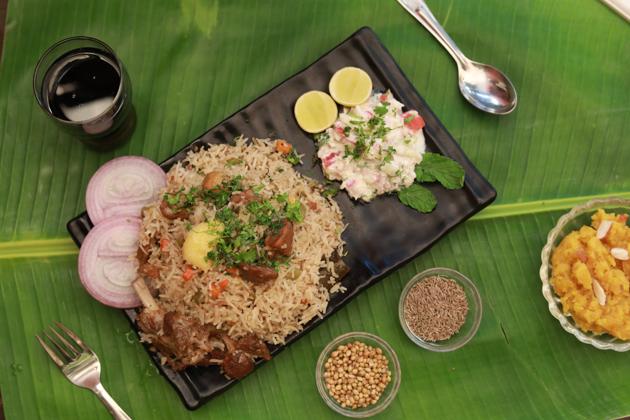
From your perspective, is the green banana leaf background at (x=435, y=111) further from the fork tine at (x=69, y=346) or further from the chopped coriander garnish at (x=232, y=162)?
the chopped coriander garnish at (x=232, y=162)

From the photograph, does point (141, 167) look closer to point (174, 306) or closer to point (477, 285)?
point (174, 306)

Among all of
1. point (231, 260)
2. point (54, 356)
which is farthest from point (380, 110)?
point (54, 356)

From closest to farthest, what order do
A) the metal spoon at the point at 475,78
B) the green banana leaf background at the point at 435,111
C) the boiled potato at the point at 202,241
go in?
the boiled potato at the point at 202,241 < the green banana leaf background at the point at 435,111 < the metal spoon at the point at 475,78

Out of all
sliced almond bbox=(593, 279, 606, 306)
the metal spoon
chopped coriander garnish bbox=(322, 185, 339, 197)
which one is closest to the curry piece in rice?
chopped coriander garnish bbox=(322, 185, 339, 197)

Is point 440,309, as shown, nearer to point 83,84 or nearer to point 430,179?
point 430,179

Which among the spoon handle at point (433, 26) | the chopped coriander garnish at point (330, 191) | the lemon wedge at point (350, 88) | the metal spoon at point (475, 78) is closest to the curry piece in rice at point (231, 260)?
the chopped coriander garnish at point (330, 191)

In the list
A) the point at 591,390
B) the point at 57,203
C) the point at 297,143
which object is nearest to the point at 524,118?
the point at 297,143
